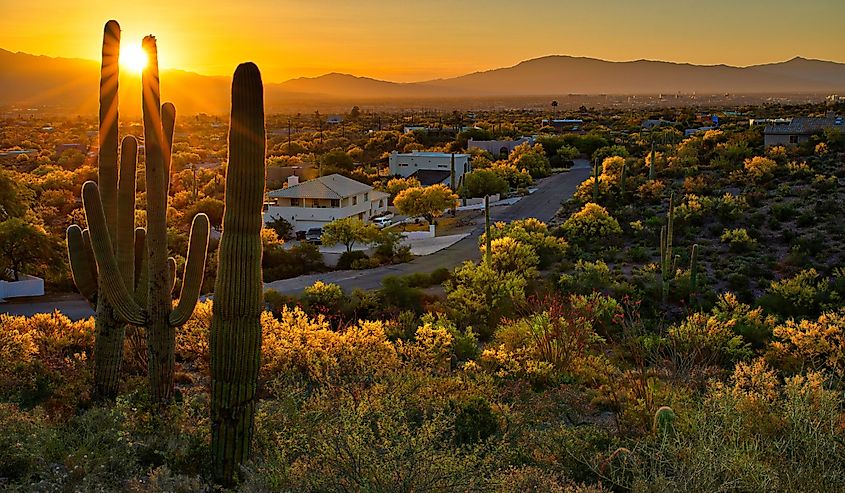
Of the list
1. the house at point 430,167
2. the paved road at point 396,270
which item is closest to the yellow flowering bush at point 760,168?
the paved road at point 396,270

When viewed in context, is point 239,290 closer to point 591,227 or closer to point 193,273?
point 193,273

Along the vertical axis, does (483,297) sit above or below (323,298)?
above

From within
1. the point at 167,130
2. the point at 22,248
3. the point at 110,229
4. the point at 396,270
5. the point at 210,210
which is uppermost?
the point at 167,130

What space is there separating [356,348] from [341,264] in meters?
17.4

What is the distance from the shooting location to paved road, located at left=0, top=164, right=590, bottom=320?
22.2 m

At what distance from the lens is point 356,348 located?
13.2 m

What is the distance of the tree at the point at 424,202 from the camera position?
135 feet

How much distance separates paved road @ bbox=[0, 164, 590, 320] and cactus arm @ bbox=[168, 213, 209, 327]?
10954 millimetres

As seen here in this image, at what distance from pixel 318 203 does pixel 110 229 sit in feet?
86.6

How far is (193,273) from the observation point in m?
11.2

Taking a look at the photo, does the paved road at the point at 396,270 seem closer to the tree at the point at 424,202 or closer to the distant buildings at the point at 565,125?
the tree at the point at 424,202

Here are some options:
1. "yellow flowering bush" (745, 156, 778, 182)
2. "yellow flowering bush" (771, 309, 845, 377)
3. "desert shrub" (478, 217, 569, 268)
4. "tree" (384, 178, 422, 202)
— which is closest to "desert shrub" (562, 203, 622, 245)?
"desert shrub" (478, 217, 569, 268)

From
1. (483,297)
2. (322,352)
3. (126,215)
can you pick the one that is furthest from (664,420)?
(483,297)

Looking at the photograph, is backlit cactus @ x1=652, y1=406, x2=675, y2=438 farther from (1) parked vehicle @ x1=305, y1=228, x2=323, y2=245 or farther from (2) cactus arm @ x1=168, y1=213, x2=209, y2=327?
(1) parked vehicle @ x1=305, y1=228, x2=323, y2=245
